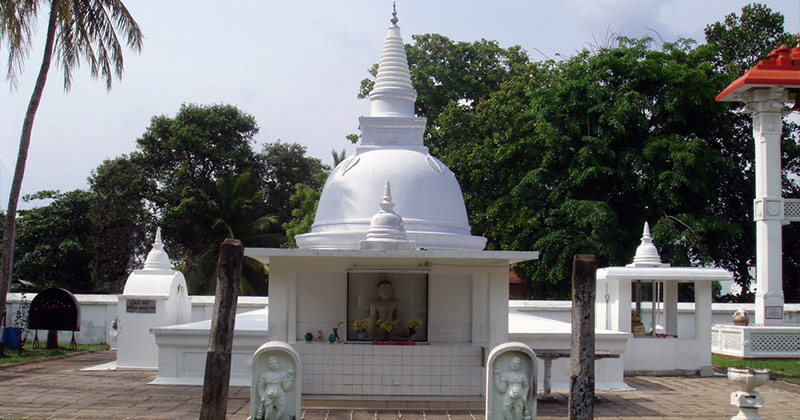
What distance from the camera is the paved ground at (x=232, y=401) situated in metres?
10.5

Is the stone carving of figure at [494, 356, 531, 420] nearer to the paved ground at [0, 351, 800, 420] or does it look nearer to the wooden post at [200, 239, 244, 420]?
the paved ground at [0, 351, 800, 420]

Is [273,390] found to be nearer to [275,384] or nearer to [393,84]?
[275,384]

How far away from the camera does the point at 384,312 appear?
12.0 m

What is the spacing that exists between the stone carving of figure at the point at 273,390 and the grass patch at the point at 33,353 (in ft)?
34.4

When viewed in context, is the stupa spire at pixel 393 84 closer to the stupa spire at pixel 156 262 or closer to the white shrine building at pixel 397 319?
the white shrine building at pixel 397 319

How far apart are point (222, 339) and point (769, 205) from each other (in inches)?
609

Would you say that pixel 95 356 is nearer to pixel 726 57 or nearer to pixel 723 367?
pixel 723 367

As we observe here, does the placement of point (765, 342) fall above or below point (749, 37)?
below

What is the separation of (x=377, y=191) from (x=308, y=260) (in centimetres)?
413

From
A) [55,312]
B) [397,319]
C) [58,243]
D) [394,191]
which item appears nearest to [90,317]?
[55,312]

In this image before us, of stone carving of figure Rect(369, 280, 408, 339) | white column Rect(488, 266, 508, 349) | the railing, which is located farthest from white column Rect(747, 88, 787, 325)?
stone carving of figure Rect(369, 280, 408, 339)

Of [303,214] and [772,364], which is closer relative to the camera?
[772,364]

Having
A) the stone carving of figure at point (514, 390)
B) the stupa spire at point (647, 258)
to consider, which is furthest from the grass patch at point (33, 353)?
the stupa spire at point (647, 258)

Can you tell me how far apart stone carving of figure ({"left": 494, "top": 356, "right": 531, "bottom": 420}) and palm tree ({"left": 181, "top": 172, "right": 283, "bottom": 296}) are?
18512 millimetres
